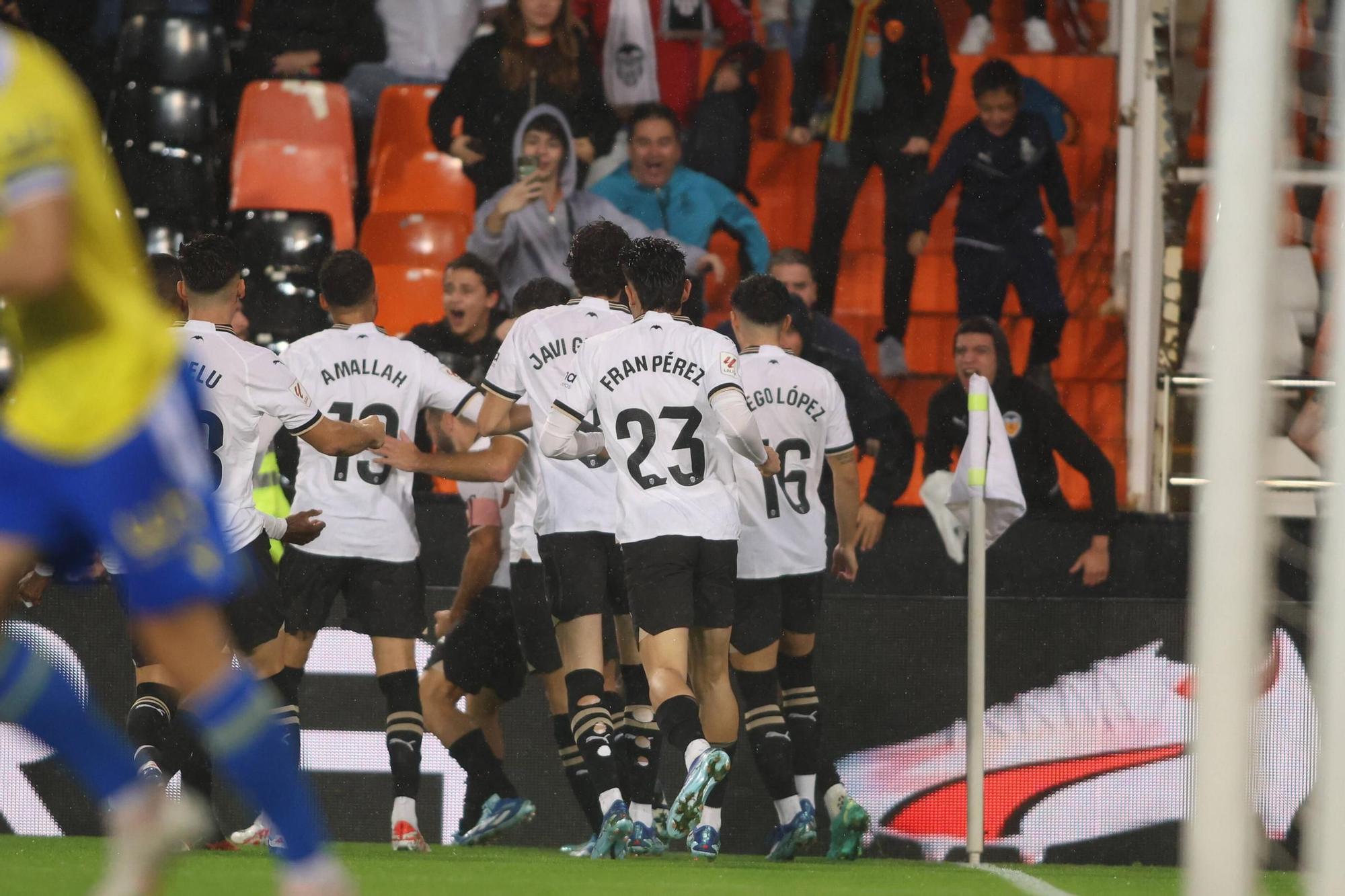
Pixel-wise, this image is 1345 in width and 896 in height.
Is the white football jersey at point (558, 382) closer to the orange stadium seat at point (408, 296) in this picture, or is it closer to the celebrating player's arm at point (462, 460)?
the celebrating player's arm at point (462, 460)

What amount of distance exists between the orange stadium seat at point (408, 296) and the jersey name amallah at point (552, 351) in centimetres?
393

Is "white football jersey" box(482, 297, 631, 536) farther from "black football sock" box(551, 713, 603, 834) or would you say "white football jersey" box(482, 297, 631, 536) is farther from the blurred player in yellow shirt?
the blurred player in yellow shirt

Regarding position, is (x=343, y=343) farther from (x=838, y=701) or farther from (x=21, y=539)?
(x=21, y=539)

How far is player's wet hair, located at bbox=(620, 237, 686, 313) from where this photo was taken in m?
6.66

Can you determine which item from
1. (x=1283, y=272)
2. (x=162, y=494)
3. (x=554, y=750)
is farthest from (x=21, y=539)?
(x=1283, y=272)

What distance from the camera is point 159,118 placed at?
1115 centimetres

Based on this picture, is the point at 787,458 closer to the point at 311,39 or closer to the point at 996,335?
the point at 996,335

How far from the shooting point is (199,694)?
3162 mm

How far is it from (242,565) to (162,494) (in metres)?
3.56

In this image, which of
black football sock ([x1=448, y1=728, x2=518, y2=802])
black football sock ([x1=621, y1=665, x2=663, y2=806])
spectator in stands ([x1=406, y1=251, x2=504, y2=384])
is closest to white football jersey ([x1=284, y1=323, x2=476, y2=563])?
black football sock ([x1=448, y1=728, x2=518, y2=802])

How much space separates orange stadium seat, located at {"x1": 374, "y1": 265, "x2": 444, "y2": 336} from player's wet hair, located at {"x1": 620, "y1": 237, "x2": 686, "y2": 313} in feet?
14.9

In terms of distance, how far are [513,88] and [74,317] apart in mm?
8039

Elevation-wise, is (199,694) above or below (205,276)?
below

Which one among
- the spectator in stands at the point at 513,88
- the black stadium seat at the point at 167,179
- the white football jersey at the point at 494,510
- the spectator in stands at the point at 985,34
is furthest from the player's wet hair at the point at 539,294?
the spectator in stands at the point at 985,34
